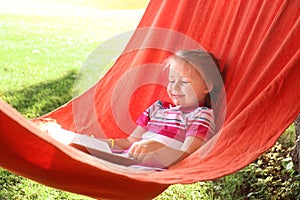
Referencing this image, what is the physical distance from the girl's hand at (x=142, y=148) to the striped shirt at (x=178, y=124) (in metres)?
0.03

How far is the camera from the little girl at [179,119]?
2129mm

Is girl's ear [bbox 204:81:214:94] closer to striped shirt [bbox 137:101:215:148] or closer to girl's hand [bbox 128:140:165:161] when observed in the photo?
striped shirt [bbox 137:101:215:148]

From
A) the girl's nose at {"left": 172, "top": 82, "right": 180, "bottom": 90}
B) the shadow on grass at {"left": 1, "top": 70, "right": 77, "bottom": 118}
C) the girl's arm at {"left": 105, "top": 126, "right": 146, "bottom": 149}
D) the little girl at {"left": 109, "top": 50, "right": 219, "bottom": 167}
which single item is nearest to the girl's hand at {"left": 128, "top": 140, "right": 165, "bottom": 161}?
the little girl at {"left": 109, "top": 50, "right": 219, "bottom": 167}

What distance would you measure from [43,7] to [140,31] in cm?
580

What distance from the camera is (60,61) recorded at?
199 inches

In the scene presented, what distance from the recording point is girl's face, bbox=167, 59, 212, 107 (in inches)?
90.2

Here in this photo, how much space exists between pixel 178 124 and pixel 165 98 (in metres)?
0.33

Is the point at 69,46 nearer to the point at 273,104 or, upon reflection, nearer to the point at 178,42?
the point at 178,42

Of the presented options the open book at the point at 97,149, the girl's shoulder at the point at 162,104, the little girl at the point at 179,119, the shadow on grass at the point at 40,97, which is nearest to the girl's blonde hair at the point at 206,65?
the little girl at the point at 179,119

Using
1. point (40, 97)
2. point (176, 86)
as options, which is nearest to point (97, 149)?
point (176, 86)

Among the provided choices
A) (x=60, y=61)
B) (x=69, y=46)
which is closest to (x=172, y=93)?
(x=60, y=61)

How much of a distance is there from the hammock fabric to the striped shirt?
0.07 m

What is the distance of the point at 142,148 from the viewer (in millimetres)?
2148

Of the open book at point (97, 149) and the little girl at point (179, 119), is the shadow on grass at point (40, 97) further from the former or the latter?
the open book at point (97, 149)
